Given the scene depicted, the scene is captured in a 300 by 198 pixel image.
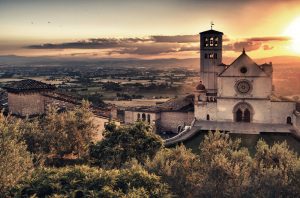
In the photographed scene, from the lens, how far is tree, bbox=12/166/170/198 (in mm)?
25375

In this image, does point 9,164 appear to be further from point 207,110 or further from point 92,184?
point 207,110

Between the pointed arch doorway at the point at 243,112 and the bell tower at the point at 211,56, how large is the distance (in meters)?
7.91

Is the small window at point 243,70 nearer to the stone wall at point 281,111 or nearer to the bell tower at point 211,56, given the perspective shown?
the stone wall at point 281,111

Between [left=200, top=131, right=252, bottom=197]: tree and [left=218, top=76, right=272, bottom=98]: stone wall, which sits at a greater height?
[left=218, top=76, right=272, bottom=98]: stone wall

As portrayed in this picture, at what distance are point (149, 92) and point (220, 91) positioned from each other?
8666cm

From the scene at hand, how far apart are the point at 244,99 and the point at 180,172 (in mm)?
30954

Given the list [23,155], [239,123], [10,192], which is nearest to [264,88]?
[239,123]

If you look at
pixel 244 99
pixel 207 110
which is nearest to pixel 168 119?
pixel 207 110

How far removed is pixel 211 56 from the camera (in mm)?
65000

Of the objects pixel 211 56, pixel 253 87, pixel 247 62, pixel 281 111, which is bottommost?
pixel 281 111

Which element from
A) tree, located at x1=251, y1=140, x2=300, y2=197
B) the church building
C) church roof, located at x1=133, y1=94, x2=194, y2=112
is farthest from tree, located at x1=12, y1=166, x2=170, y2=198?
church roof, located at x1=133, y1=94, x2=194, y2=112

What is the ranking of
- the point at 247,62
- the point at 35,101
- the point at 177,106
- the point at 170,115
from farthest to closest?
the point at 177,106, the point at 170,115, the point at 247,62, the point at 35,101

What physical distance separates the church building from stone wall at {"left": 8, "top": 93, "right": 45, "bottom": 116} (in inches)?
895

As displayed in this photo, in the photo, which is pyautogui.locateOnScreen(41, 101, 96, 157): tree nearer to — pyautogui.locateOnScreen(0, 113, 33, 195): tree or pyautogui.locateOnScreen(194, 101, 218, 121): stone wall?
pyautogui.locateOnScreen(0, 113, 33, 195): tree
